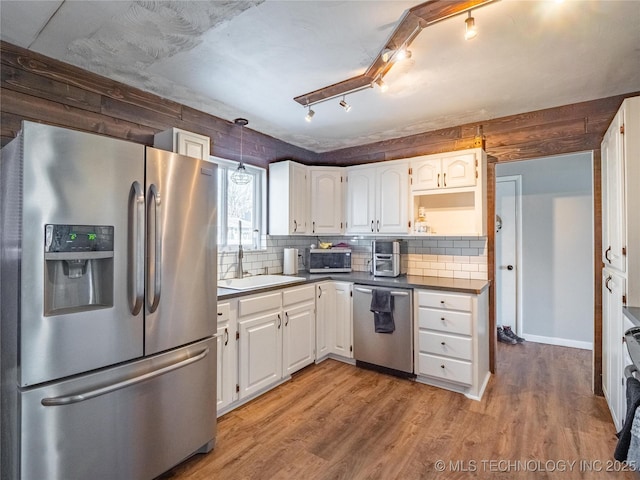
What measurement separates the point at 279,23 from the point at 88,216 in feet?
4.44

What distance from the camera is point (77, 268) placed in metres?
1.54

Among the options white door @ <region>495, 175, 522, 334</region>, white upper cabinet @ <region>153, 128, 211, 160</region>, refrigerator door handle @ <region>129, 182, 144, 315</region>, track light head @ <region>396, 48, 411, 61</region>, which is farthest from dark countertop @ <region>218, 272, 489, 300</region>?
track light head @ <region>396, 48, 411, 61</region>

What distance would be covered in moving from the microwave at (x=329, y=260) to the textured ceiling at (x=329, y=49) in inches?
61.8

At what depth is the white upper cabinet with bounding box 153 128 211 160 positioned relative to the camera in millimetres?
2354

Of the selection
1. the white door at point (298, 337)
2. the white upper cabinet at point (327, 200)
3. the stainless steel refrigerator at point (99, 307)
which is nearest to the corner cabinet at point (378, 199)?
the white upper cabinet at point (327, 200)

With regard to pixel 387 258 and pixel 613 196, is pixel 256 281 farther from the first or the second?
pixel 613 196

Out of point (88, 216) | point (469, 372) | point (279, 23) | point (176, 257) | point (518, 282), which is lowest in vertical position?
point (469, 372)

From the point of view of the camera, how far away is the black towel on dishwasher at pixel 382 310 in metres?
3.03

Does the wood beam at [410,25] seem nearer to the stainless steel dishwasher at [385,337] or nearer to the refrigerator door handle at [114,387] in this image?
the stainless steel dishwasher at [385,337]

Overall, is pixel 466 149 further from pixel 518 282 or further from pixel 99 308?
pixel 99 308

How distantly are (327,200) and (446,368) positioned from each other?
2.14m

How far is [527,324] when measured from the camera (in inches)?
163

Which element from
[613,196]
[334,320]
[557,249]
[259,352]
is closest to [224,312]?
[259,352]

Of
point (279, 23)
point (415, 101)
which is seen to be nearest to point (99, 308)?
point (279, 23)
